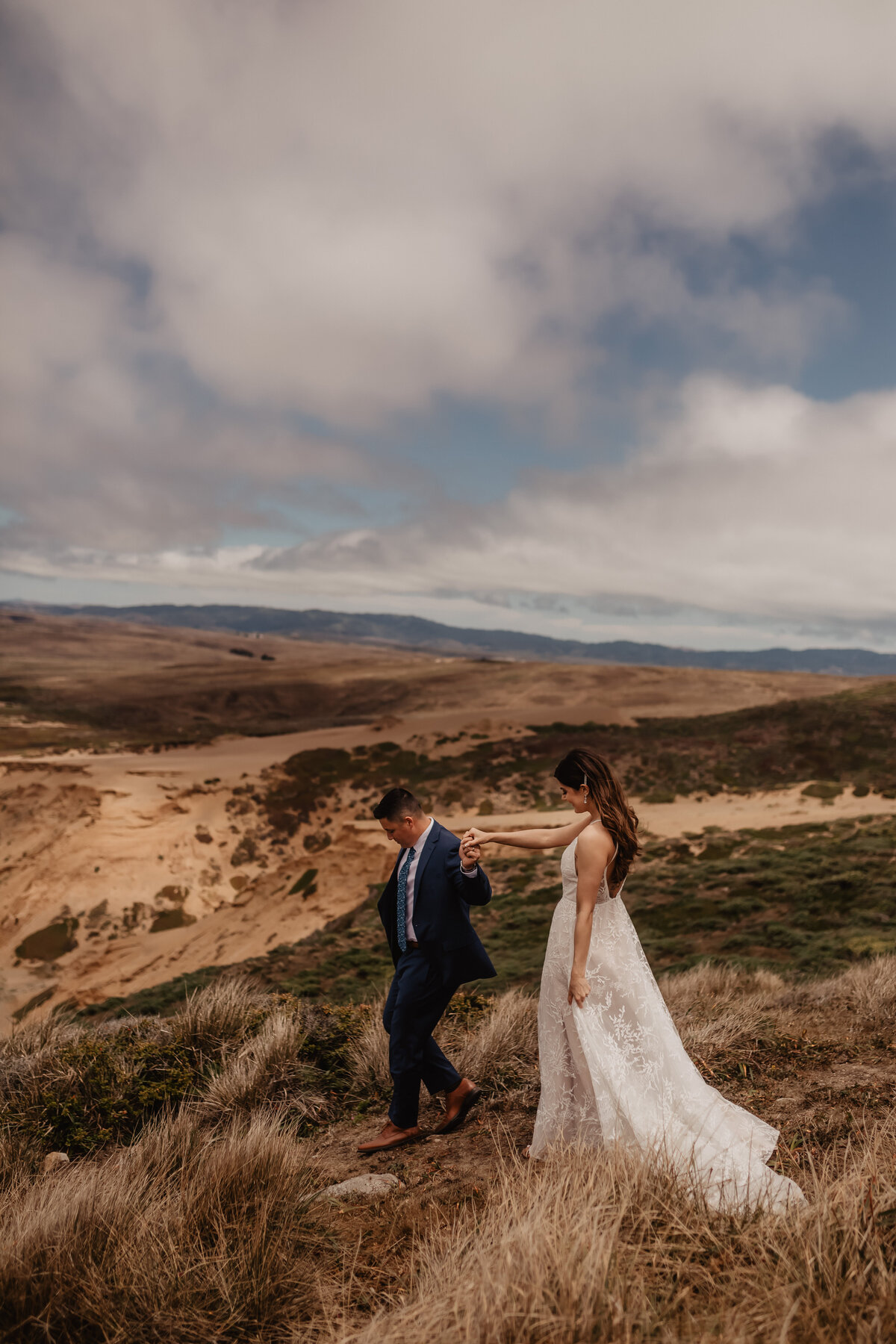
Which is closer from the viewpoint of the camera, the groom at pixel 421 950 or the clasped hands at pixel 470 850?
the clasped hands at pixel 470 850

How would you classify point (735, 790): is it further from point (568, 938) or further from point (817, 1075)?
point (568, 938)

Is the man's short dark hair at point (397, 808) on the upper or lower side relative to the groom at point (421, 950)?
upper

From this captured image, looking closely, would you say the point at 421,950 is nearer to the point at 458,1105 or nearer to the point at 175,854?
the point at 458,1105

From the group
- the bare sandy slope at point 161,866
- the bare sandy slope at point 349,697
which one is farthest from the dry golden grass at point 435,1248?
the bare sandy slope at point 349,697

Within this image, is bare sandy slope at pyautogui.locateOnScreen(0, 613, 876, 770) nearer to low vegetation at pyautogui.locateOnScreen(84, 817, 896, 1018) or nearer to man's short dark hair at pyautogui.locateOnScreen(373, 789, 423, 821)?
low vegetation at pyautogui.locateOnScreen(84, 817, 896, 1018)

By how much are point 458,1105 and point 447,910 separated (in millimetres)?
1427

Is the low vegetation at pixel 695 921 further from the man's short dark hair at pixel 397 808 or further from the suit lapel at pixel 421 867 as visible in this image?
the man's short dark hair at pixel 397 808

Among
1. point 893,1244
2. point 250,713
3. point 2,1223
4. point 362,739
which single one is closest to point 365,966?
point 2,1223

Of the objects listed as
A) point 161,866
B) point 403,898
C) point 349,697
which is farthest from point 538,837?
point 349,697

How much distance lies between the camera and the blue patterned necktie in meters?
4.39

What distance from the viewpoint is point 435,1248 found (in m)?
2.71

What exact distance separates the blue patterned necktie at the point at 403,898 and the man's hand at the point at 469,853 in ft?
1.42

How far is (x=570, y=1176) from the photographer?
3.02 meters

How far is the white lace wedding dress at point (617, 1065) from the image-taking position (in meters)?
3.50
